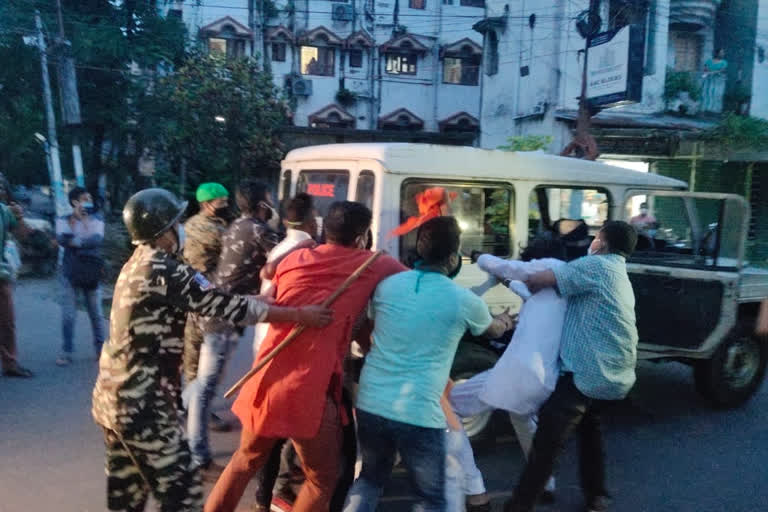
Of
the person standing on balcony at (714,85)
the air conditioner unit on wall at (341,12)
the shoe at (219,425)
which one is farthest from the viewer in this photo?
the air conditioner unit on wall at (341,12)

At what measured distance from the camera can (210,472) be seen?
160 inches

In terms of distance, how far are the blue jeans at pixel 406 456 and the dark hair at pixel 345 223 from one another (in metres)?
0.71

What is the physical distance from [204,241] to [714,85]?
1599cm

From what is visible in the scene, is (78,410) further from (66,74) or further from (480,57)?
(480,57)

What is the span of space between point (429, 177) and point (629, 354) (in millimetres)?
1824

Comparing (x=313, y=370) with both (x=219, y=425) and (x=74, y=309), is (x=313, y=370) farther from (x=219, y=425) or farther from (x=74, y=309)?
(x=74, y=309)

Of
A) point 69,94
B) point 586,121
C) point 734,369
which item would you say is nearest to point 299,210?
point 734,369

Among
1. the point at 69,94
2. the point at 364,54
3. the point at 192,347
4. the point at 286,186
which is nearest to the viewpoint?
the point at 192,347

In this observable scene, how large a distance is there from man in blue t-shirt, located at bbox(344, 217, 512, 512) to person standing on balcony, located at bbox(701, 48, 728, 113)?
16.2m

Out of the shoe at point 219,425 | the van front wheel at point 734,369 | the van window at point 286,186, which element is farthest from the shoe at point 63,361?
the van front wheel at point 734,369

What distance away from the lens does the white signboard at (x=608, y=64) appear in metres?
13.1

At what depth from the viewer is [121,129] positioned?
16.3 m

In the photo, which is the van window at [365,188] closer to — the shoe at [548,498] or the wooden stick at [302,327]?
the wooden stick at [302,327]

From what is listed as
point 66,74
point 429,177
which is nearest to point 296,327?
point 429,177
